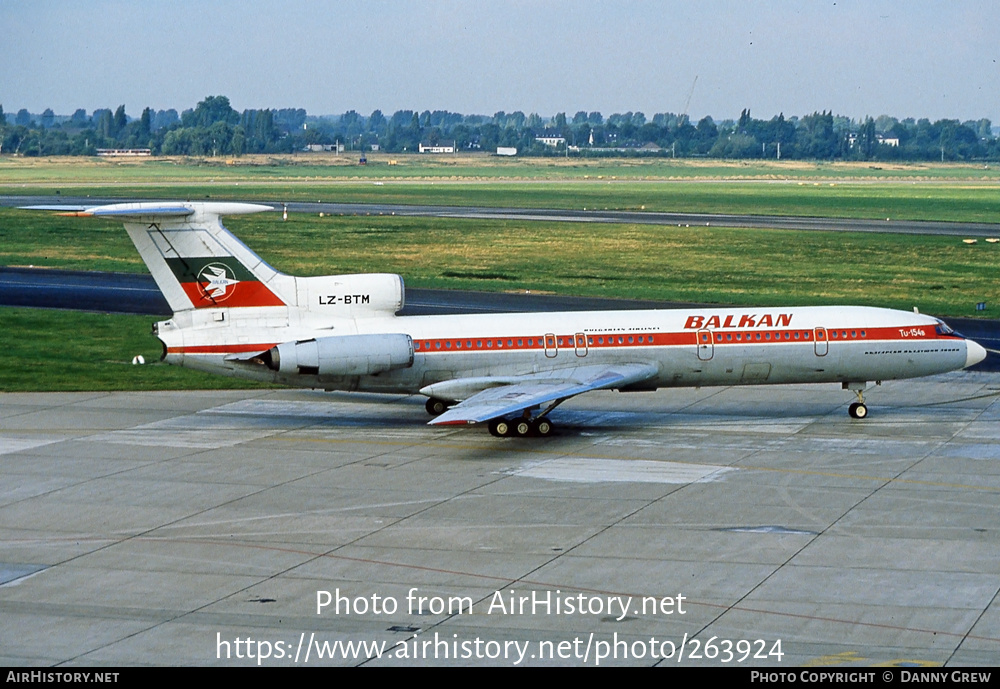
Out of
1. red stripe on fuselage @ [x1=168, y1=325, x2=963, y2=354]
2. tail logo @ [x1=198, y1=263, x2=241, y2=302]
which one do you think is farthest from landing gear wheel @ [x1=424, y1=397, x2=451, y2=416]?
tail logo @ [x1=198, y1=263, x2=241, y2=302]

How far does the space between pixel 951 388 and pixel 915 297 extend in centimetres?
2067

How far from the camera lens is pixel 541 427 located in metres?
36.5

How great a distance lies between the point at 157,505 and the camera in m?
29.2

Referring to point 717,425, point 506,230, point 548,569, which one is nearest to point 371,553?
point 548,569

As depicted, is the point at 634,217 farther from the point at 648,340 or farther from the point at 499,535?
the point at 499,535

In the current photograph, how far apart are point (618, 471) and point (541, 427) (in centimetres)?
455

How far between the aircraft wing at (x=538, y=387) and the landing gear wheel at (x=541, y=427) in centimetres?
104

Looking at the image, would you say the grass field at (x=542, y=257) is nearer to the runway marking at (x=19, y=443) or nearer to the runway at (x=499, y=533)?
the runway marking at (x=19, y=443)

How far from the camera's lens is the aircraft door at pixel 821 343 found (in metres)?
38.2

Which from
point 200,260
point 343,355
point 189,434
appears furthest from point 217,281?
point 189,434

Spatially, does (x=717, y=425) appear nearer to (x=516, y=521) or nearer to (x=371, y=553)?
(x=516, y=521)

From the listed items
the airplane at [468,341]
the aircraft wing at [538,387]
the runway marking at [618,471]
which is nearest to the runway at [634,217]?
the airplane at [468,341]

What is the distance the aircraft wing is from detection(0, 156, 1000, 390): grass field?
44.4 ft

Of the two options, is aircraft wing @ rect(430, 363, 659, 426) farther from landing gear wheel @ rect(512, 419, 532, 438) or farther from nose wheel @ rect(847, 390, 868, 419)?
nose wheel @ rect(847, 390, 868, 419)
